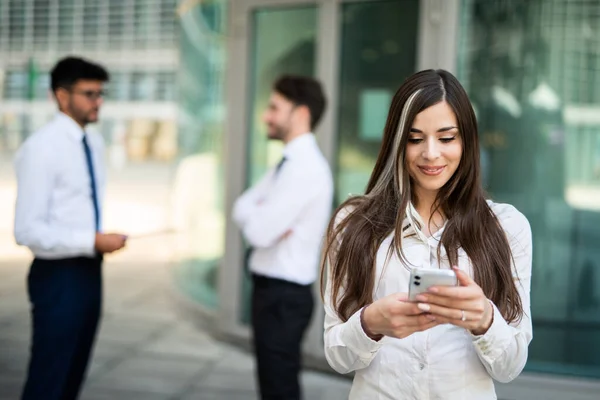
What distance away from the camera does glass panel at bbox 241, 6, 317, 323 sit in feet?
18.3

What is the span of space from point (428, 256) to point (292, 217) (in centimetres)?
167

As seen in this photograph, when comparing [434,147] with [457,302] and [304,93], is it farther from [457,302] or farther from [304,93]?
[304,93]

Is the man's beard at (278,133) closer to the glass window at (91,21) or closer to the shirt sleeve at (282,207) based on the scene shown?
the shirt sleeve at (282,207)

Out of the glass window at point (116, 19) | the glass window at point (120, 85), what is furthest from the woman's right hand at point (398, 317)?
the glass window at point (120, 85)

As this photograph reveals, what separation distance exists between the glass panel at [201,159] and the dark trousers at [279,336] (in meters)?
3.11

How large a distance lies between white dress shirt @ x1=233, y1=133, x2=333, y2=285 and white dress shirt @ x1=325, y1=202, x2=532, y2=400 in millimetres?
1598

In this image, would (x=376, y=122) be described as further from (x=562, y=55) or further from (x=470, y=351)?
(x=470, y=351)

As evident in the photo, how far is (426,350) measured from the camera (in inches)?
70.2

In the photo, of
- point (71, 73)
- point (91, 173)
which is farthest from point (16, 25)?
point (91, 173)

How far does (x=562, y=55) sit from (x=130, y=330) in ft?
14.4

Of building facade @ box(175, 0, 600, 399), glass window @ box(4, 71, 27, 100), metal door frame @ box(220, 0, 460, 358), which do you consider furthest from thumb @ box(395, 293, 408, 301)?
glass window @ box(4, 71, 27, 100)

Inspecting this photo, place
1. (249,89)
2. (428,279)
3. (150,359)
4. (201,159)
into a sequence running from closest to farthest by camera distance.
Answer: (428,279)
(150,359)
(249,89)
(201,159)

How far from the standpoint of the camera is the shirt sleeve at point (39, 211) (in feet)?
11.0

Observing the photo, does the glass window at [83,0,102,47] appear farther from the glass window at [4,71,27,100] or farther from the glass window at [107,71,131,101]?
the glass window at [4,71,27,100]
